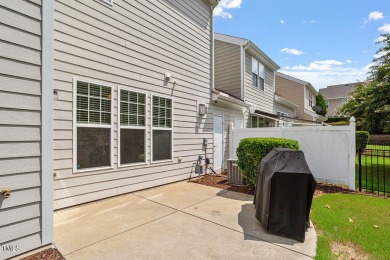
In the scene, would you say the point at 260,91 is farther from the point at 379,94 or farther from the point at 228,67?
the point at 379,94

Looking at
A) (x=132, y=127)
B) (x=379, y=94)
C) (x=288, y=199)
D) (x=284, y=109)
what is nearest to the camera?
(x=288, y=199)

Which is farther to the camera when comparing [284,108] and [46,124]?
[284,108]

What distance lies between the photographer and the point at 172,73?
6766 mm

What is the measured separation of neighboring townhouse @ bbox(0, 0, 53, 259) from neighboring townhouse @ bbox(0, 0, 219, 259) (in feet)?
0.04

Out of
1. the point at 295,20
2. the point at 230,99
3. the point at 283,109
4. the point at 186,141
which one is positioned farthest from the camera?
the point at 283,109

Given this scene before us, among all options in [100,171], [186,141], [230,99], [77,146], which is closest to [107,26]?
[77,146]

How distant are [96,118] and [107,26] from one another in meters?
2.16

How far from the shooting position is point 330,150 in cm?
640

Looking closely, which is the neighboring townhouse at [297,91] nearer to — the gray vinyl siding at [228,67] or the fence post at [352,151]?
the gray vinyl siding at [228,67]

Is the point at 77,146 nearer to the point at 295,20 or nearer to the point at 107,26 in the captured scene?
the point at 107,26

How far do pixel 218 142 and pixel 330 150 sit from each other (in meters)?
3.92

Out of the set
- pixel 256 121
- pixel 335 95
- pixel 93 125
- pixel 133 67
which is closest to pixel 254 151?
pixel 133 67

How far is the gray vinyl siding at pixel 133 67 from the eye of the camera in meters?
4.25

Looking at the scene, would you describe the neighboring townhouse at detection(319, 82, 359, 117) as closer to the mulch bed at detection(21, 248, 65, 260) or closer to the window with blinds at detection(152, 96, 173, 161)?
the window with blinds at detection(152, 96, 173, 161)
